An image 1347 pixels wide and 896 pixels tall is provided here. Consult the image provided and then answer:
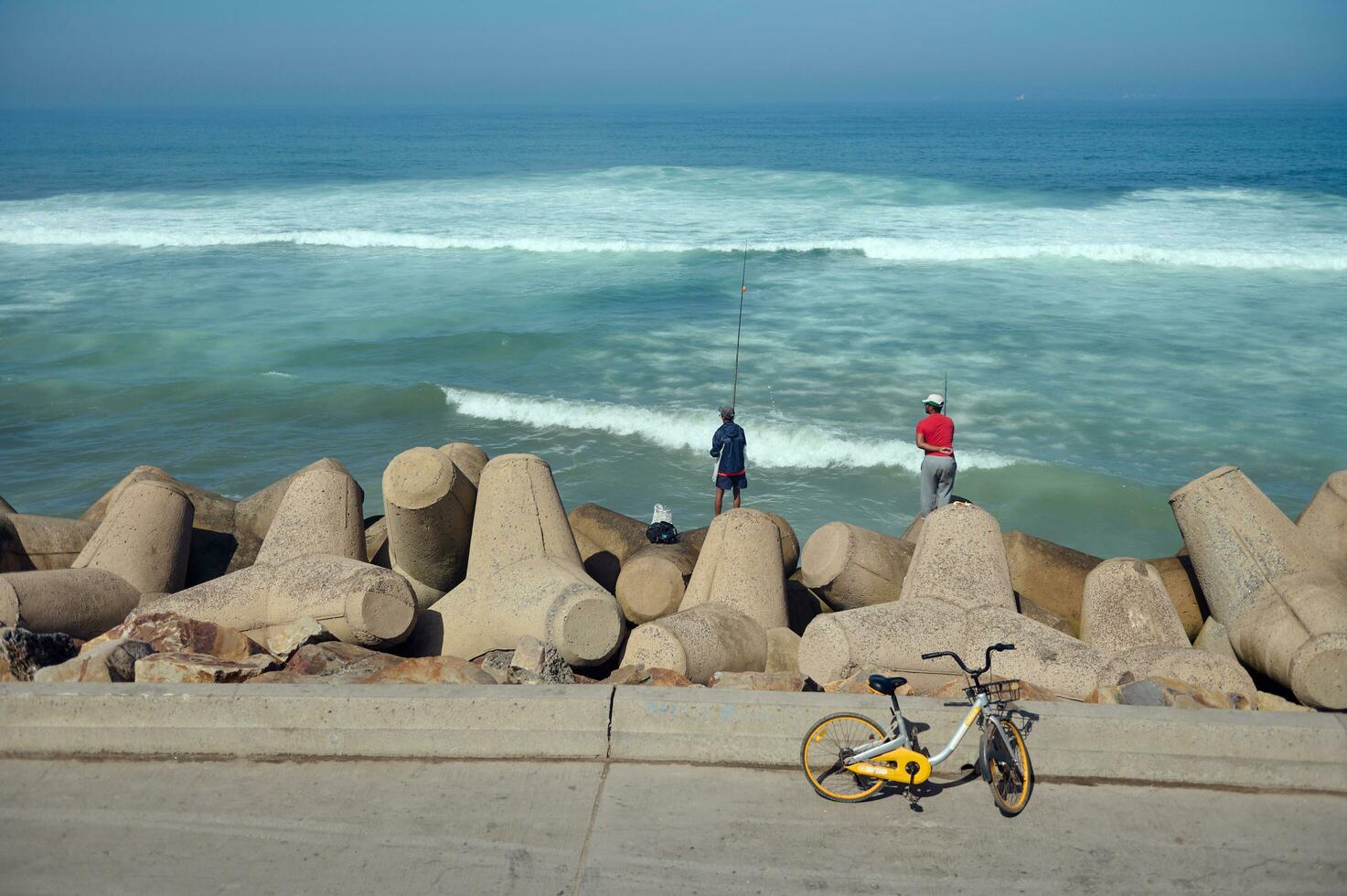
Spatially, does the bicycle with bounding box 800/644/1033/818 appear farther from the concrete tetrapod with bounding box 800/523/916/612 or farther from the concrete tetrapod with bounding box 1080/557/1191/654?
the concrete tetrapod with bounding box 800/523/916/612

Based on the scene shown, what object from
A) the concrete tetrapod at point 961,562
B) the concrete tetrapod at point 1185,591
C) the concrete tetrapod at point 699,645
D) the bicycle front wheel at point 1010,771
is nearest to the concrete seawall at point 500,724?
the bicycle front wheel at point 1010,771

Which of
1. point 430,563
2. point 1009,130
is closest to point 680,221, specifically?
point 430,563

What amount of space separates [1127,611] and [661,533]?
136 inches

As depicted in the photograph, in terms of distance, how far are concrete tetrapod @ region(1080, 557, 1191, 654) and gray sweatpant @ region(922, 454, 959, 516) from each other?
8.31 feet

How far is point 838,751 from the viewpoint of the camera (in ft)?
13.3

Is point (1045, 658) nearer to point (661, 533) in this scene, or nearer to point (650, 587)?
point (650, 587)

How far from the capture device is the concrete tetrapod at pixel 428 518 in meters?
6.71

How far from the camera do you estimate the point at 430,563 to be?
695cm

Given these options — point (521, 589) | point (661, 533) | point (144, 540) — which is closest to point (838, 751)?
point (521, 589)

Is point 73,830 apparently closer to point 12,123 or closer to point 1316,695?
point 1316,695

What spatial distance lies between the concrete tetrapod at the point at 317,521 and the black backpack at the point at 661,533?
2.21 m

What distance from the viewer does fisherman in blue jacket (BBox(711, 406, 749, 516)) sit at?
10.1m

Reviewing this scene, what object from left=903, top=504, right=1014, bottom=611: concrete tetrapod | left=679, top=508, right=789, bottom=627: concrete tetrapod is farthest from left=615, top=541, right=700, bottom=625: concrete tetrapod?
left=903, top=504, right=1014, bottom=611: concrete tetrapod

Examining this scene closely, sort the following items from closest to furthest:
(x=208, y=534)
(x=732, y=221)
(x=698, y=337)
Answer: (x=208, y=534), (x=698, y=337), (x=732, y=221)
